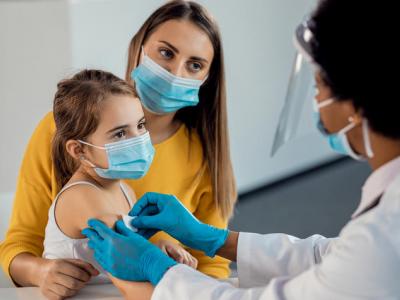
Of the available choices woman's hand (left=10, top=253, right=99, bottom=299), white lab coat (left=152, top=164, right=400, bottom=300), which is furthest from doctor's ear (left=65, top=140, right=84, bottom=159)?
white lab coat (left=152, top=164, right=400, bottom=300)

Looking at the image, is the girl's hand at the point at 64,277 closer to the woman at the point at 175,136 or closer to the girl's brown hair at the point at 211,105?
the woman at the point at 175,136

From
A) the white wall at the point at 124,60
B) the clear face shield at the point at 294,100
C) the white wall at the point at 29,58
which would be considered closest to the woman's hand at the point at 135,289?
the white wall at the point at 124,60

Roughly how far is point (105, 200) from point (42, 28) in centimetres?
183

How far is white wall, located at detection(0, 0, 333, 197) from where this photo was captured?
3.12 m

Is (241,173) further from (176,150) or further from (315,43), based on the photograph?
(315,43)

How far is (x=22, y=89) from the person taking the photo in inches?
124

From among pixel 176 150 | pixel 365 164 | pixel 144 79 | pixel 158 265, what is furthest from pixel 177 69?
pixel 365 164

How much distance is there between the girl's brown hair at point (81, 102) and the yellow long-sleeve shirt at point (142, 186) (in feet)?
0.39

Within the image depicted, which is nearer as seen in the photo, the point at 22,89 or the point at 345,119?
the point at 345,119

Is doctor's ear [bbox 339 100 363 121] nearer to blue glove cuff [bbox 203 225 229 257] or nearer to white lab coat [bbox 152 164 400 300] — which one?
white lab coat [bbox 152 164 400 300]

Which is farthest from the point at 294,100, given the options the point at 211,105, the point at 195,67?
the point at 195,67

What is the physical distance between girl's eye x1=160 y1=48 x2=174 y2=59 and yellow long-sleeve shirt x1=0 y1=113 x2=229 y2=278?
230 mm

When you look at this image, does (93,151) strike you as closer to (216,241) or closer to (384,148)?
(216,241)

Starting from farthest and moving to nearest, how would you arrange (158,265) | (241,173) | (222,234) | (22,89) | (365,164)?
(365,164) < (241,173) < (22,89) < (222,234) < (158,265)
